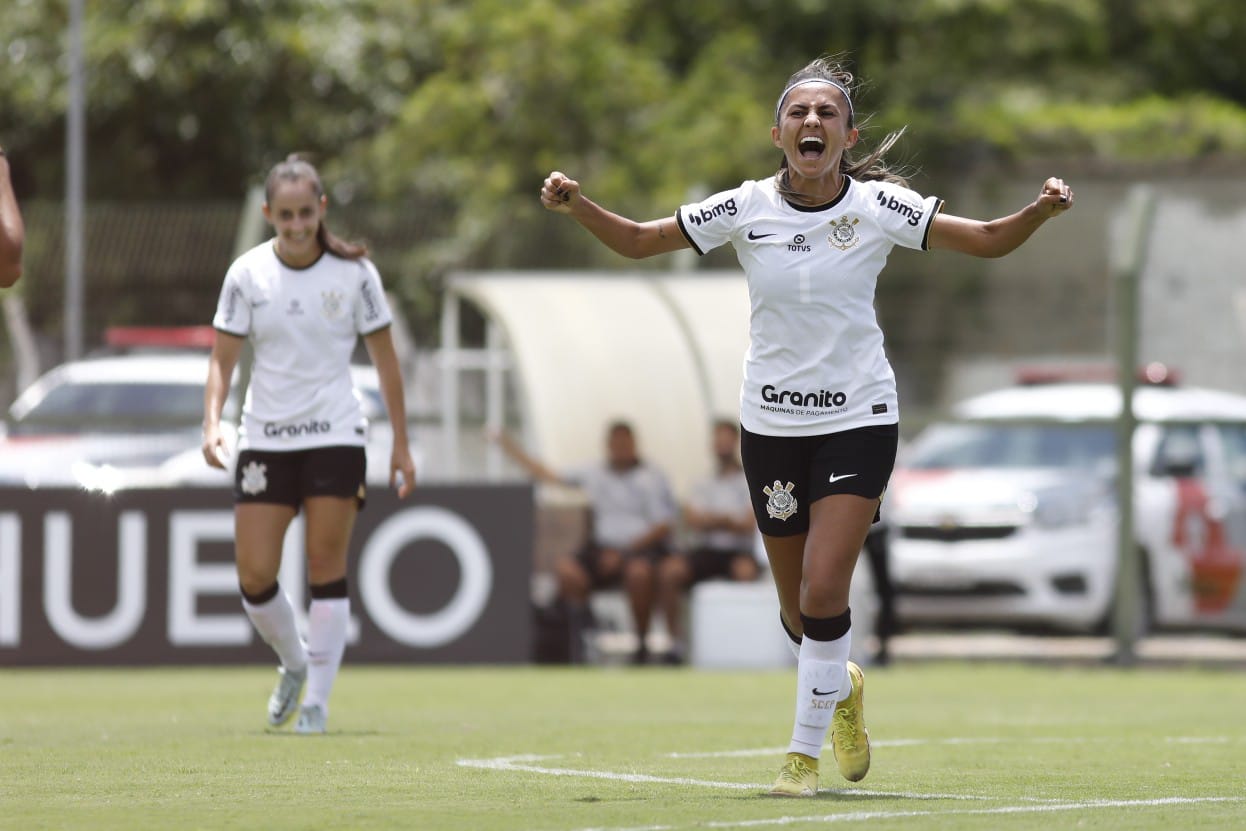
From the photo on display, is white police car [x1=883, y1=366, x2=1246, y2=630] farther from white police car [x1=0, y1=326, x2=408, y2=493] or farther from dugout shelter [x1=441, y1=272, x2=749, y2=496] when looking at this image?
white police car [x1=0, y1=326, x2=408, y2=493]

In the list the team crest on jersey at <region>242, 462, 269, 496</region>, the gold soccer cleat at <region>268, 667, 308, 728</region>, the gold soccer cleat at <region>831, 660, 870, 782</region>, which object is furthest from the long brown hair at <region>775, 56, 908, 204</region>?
the gold soccer cleat at <region>268, 667, 308, 728</region>

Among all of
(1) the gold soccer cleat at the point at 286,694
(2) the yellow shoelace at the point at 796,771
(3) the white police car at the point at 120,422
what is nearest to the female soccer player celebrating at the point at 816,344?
(2) the yellow shoelace at the point at 796,771

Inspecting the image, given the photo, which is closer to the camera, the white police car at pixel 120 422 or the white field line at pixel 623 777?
the white field line at pixel 623 777

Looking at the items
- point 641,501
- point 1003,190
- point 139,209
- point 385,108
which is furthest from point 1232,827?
point 385,108

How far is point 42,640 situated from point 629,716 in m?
5.22

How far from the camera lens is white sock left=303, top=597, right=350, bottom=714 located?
30.2ft

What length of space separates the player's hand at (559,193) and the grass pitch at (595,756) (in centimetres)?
176

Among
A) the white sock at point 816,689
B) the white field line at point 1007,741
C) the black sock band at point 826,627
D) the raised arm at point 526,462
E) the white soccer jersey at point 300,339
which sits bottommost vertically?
the white field line at point 1007,741

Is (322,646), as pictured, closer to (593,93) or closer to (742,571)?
(742,571)

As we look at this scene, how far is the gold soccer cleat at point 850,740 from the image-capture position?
712 cm

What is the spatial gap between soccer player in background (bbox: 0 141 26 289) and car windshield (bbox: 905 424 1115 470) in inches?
386

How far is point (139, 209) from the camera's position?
15227 mm

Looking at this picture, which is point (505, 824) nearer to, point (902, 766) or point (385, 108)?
point (902, 766)

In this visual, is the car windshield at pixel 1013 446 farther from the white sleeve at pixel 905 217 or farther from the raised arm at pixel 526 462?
the white sleeve at pixel 905 217
